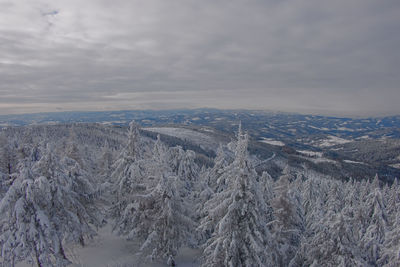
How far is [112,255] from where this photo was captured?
64.7 ft

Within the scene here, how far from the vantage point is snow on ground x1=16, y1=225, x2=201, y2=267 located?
17.8 meters

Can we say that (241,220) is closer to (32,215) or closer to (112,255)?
(32,215)

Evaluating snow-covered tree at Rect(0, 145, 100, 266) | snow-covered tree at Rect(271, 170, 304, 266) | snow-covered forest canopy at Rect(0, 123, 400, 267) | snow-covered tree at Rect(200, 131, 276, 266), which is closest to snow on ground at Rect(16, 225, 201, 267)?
snow-covered forest canopy at Rect(0, 123, 400, 267)

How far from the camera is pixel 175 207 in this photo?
17562mm

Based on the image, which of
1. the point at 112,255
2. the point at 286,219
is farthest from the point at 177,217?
the point at 286,219

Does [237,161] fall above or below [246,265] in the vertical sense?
above

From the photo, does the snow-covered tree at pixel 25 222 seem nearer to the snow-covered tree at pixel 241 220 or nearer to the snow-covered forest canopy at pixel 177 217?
the snow-covered forest canopy at pixel 177 217

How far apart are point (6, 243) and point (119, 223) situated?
10082mm

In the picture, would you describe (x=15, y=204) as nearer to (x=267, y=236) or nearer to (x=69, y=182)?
(x=69, y=182)

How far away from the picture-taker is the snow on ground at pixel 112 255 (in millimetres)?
17828

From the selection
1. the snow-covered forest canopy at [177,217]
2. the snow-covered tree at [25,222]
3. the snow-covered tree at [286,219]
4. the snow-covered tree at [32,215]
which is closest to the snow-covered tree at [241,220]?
the snow-covered forest canopy at [177,217]

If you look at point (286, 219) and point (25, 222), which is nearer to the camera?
point (25, 222)

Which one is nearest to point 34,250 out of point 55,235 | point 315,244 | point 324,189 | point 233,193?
point 55,235

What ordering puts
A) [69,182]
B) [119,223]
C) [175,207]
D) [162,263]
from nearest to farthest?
[69,182] → [175,207] → [162,263] → [119,223]
